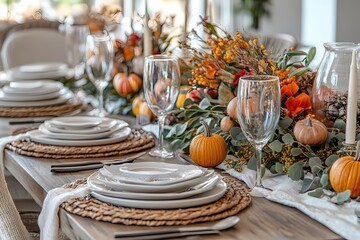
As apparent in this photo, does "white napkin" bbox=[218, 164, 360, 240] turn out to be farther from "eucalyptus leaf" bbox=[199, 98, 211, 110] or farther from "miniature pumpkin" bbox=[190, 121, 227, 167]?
"eucalyptus leaf" bbox=[199, 98, 211, 110]

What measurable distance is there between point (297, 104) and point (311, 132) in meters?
0.12

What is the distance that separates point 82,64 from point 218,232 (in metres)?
1.84

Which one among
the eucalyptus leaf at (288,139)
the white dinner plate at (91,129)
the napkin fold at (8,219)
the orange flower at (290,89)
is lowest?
the napkin fold at (8,219)

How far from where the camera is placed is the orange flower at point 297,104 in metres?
1.59

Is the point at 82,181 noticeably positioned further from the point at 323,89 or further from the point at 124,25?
the point at 124,25

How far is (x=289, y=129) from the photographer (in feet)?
5.20

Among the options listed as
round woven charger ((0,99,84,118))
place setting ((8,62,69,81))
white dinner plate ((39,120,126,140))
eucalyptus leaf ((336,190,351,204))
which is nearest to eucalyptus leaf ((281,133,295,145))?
eucalyptus leaf ((336,190,351,204))

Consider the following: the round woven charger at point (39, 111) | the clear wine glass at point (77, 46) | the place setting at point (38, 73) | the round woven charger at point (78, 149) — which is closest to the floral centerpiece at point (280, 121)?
the round woven charger at point (78, 149)

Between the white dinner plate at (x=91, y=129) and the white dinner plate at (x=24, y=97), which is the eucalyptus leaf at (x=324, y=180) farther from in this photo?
the white dinner plate at (x=24, y=97)

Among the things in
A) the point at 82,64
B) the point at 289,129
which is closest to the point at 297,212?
the point at 289,129

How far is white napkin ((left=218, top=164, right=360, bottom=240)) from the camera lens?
1.21m

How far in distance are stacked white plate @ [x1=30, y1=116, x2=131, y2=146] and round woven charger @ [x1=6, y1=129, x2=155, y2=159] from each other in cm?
1

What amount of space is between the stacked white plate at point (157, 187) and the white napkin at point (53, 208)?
0.03 meters

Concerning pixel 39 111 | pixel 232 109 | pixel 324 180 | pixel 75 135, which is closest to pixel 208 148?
pixel 232 109
